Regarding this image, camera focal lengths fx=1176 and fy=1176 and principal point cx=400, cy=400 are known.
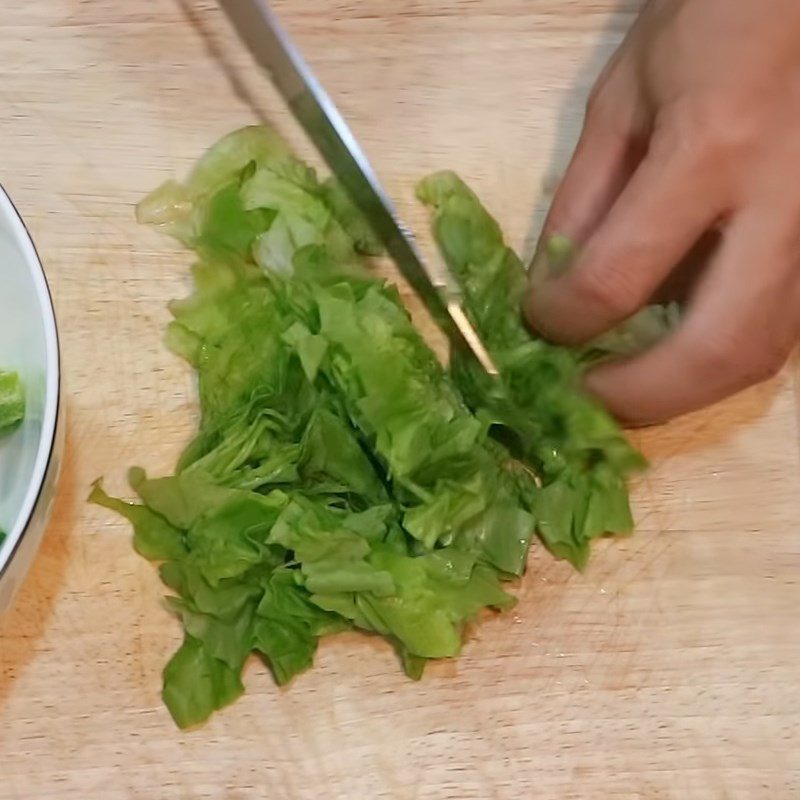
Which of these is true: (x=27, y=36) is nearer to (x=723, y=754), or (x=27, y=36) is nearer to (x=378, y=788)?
(x=378, y=788)

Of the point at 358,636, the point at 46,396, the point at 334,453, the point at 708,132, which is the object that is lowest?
the point at 358,636

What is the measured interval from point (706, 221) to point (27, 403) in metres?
0.56

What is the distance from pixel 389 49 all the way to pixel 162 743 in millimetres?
690

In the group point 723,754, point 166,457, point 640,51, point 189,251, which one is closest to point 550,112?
point 640,51

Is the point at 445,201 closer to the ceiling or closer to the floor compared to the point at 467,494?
closer to the ceiling

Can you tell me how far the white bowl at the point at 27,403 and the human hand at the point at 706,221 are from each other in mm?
408

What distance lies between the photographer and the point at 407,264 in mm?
1081

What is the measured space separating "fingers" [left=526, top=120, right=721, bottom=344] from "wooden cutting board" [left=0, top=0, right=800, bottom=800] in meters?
0.17

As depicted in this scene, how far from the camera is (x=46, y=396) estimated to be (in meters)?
0.87

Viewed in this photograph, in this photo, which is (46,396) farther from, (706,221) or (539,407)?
(706,221)

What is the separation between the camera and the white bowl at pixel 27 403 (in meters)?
0.84

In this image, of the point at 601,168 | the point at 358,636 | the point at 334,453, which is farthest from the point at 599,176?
the point at 358,636

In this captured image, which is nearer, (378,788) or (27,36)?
(378,788)

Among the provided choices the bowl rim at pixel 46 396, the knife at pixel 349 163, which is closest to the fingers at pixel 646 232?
the knife at pixel 349 163
